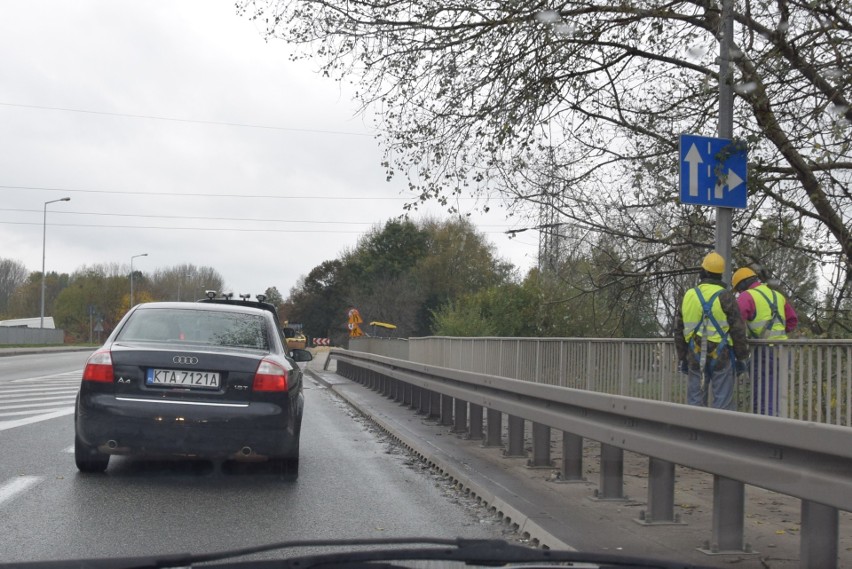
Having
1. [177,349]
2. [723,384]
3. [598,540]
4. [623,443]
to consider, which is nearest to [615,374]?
[723,384]

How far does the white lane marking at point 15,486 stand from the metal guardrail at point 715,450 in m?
3.94

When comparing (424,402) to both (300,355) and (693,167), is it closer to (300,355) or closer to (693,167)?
(300,355)

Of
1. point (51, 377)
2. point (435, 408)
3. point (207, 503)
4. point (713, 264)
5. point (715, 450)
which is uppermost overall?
point (713, 264)

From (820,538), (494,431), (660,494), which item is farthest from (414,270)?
(820,538)

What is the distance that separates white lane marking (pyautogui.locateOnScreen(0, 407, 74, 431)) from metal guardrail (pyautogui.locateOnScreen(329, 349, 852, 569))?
21.1 ft

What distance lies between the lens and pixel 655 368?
7.90 metres

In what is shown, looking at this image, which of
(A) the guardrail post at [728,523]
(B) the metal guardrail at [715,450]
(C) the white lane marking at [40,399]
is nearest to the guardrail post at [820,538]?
(B) the metal guardrail at [715,450]

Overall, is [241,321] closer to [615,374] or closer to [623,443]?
[615,374]

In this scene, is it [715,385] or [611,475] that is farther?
[611,475]

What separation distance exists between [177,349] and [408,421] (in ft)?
21.3

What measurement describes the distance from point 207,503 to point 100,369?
145 cm

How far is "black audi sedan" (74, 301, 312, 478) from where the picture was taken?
7961 millimetres

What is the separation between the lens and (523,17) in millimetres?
11430

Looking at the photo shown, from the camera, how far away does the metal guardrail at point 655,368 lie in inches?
229
